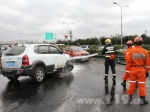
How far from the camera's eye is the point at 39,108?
4.27 m

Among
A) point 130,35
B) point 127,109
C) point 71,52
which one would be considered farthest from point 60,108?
point 130,35

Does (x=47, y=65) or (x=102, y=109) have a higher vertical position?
(x=47, y=65)

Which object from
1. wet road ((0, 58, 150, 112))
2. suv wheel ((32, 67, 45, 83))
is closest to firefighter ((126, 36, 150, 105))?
wet road ((0, 58, 150, 112))

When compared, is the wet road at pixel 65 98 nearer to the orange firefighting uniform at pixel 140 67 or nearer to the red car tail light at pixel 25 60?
the orange firefighting uniform at pixel 140 67

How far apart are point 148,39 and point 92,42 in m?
24.1

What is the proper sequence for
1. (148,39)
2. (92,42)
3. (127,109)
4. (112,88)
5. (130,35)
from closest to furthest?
(127,109) < (112,88) < (148,39) < (130,35) < (92,42)

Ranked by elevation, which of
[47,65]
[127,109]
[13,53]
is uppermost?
[13,53]

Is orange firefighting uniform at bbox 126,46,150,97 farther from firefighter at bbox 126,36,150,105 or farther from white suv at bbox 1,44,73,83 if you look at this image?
white suv at bbox 1,44,73,83

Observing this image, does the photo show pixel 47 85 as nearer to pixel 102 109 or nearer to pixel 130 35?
pixel 102 109

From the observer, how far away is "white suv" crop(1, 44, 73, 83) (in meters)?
6.36

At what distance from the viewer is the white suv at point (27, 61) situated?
6.36 m

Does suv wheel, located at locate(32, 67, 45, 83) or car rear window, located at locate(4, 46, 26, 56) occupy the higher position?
car rear window, located at locate(4, 46, 26, 56)

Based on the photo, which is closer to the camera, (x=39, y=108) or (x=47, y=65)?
(x=39, y=108)

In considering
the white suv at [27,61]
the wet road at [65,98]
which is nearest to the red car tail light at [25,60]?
the white suv at [27,61]
